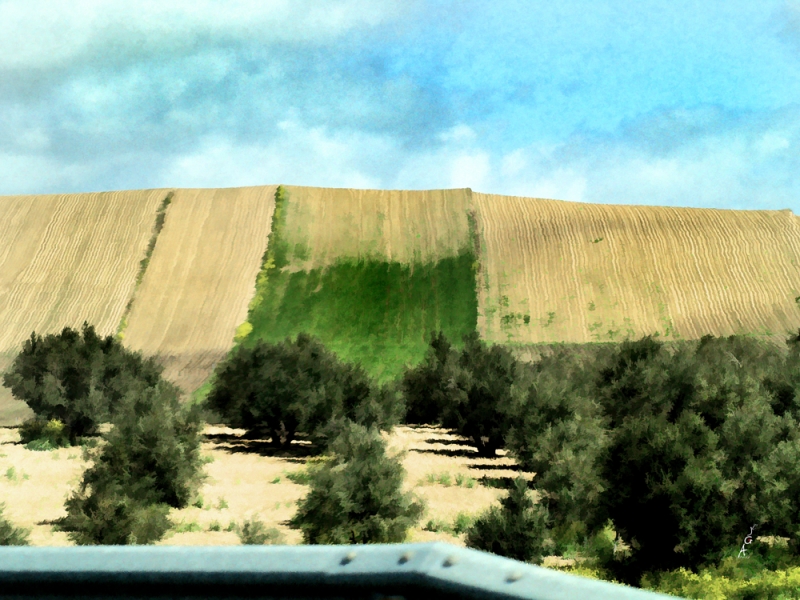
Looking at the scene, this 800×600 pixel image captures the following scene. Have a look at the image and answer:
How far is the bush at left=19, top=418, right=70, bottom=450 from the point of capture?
4231 centimetres

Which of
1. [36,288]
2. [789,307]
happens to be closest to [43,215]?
[36,288]

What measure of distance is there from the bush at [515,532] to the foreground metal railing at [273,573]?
20638 mm

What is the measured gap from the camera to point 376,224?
87375mm

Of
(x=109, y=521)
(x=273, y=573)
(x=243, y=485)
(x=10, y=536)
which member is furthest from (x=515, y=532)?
(x=273, y=573)

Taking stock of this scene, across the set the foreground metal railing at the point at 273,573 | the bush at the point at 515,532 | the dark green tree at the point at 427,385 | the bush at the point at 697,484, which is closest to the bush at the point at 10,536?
the bush at the point at 515,532

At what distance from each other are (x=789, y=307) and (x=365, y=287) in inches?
1374

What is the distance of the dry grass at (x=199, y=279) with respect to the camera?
6956cm

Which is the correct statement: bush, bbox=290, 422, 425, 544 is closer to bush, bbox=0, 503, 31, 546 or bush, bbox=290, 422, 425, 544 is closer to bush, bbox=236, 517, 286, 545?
bush, bbox=236, 517, 286, 545

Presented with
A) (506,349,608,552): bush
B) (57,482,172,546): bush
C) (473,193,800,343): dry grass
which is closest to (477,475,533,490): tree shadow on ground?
(506,349,608,552): bush

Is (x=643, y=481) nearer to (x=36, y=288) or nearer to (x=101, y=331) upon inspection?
(x=101, y=331)

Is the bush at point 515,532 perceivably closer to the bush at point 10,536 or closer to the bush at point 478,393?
the bush at point 10,536

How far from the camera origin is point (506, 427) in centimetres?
3928

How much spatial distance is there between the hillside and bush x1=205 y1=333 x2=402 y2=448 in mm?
20044

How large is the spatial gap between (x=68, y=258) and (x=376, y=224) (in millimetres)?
28308
